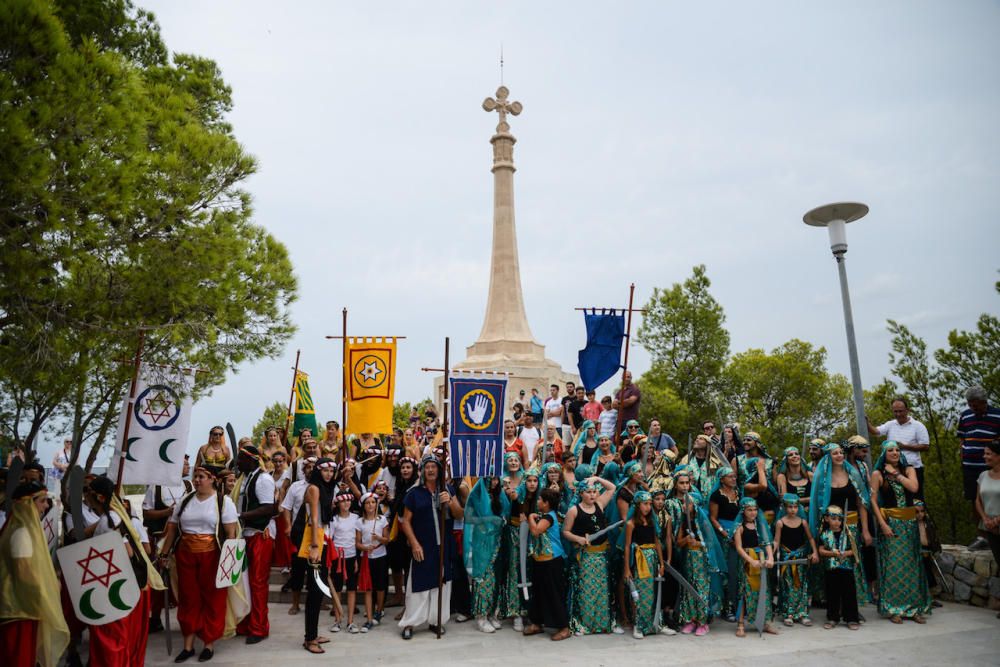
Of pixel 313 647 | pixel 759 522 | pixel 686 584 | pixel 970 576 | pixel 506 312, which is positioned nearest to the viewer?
pixel 313 647

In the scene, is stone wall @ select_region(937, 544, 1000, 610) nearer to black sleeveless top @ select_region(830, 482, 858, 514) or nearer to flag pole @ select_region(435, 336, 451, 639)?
black sleeveless top @ select_region(830, 482, 858, 514)

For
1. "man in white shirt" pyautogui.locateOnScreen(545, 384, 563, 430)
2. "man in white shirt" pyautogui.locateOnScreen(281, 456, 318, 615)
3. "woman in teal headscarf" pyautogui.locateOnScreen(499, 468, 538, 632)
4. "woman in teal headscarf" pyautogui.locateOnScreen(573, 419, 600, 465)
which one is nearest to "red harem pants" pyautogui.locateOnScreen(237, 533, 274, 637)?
"man in white shirt" pyautogui.locateOnScreen(281, 456, 318, 615)

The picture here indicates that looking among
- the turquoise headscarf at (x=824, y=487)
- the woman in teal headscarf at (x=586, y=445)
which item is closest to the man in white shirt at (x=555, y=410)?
the woman in teal headscarf at (x=586, y=445)

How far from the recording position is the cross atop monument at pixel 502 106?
2750 centimetres

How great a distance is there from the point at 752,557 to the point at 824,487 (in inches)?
54.0

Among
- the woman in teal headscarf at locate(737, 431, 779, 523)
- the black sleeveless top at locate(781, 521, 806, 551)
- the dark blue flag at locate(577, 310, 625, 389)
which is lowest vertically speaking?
the black sleeveless top at locate(781, 521, 806, 551)

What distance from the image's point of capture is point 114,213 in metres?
6.08

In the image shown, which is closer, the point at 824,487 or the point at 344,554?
the point at 344,554

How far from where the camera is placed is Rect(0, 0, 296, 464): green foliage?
5.48 metres

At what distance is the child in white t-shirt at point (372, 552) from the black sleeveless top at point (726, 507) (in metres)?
3.89

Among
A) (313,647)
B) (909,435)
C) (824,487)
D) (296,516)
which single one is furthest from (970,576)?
(296,516)

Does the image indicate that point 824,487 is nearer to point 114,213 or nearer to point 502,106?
point 114,213

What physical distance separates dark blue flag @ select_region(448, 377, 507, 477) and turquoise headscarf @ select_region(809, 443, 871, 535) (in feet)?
12.3

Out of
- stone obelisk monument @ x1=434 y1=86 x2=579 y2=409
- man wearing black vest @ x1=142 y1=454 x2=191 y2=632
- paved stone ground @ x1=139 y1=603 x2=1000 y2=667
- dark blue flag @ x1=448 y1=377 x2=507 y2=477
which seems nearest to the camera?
paved stone ground @ x1=139 y1=603 x2=1000 y2=667
